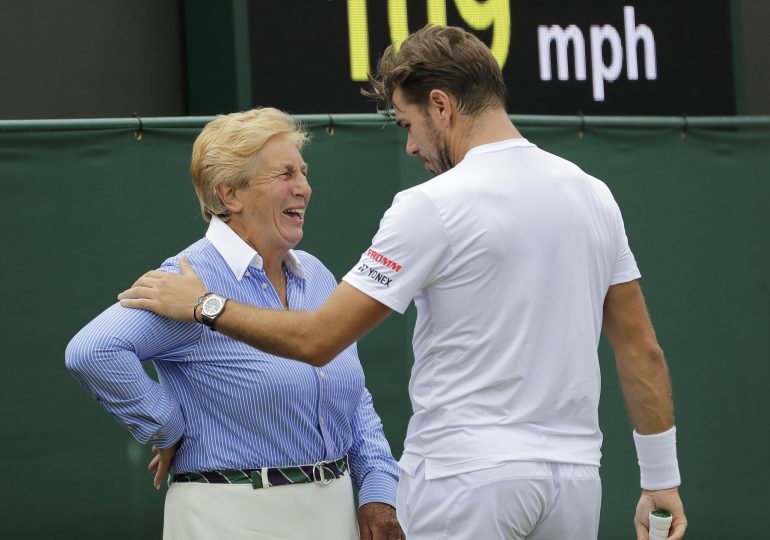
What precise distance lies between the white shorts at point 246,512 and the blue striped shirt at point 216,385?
6 cm

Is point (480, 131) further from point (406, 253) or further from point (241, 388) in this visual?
point (241, 388)

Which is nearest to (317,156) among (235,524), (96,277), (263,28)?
(263,28)

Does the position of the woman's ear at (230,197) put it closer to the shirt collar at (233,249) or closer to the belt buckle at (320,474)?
the shirt collar at (233,249)

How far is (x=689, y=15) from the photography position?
19.1 feet

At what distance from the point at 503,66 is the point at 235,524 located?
3.05 m

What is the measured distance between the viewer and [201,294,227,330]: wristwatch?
2.63 meters

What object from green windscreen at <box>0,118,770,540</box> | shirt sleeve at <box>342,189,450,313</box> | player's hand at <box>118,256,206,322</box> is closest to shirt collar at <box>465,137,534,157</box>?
shirt sleeve at <box>342,189,450,313</box>

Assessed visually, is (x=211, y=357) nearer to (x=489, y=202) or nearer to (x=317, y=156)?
(x=489, y=202)

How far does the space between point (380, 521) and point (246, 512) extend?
0.41 m

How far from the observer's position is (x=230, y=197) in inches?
123

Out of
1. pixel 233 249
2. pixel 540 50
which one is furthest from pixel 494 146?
pixel 540 50

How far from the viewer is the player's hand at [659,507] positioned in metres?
2.77

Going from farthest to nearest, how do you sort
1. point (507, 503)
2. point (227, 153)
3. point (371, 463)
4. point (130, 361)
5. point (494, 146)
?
1. point (371, 463)
2. point (227, 153)
3. point (130, 361)
4. point (494, 146)
5. point (507, 503)

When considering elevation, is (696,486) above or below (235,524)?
below
